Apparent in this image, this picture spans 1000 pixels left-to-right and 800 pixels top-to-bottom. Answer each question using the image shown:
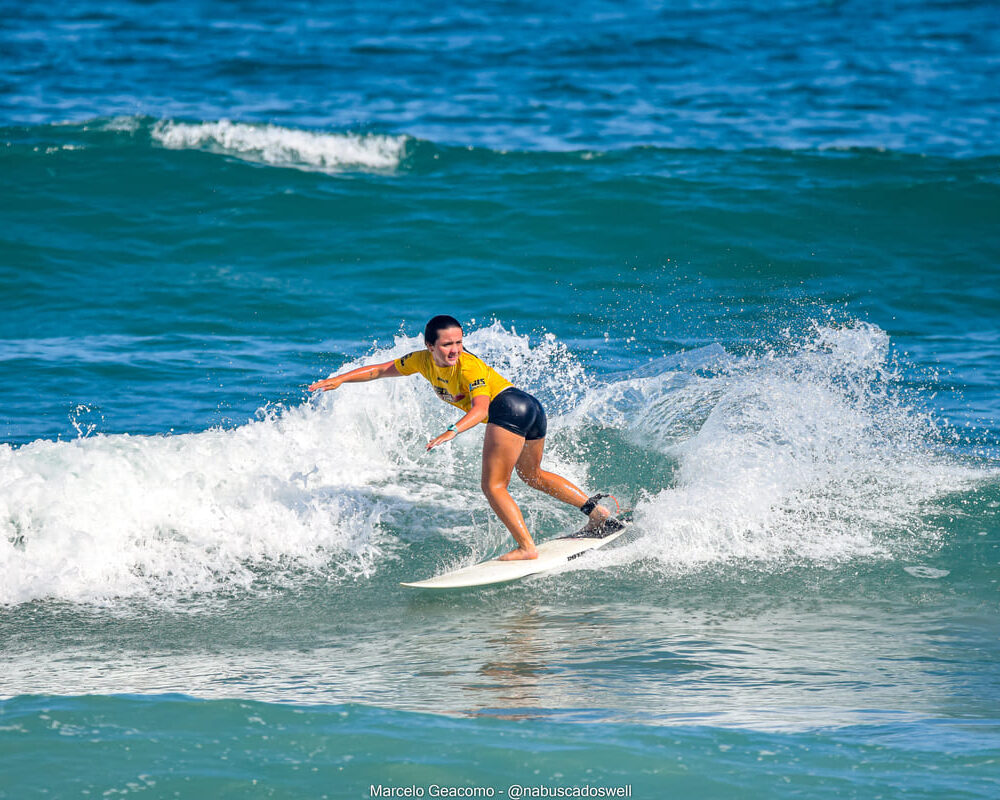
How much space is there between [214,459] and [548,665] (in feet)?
12.5

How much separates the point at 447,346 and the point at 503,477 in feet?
3.18

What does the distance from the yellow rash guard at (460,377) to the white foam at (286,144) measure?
39.7ft

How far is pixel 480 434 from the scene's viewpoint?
9594 millimetres

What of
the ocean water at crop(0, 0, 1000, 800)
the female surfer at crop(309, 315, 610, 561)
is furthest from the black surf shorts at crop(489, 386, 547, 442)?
the ocean water at crop(0, 0, 1000, 800)

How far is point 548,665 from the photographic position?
5.67 m

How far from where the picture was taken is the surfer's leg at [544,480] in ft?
24.1

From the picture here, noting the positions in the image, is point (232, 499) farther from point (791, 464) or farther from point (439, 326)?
point (791, 464)

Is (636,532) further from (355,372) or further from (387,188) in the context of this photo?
(387,188)

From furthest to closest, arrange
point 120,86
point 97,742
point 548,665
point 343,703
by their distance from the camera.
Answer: point 120,86 → point 548,665 → point 343,703 → point 97,742

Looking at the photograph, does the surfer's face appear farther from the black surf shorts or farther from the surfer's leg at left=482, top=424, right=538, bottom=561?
the surfer's leg at left=482, top=424, right=538, bottom=561

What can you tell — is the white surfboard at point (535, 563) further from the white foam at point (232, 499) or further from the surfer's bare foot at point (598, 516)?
the white foam at point (232, 499)

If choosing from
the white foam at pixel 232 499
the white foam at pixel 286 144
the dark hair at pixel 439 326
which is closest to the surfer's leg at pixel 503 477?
the dark hair at pixel 439 326

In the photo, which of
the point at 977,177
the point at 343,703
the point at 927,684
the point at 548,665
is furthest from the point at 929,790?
the point at 977,177

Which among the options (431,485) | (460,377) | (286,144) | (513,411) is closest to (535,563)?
(513,411)
